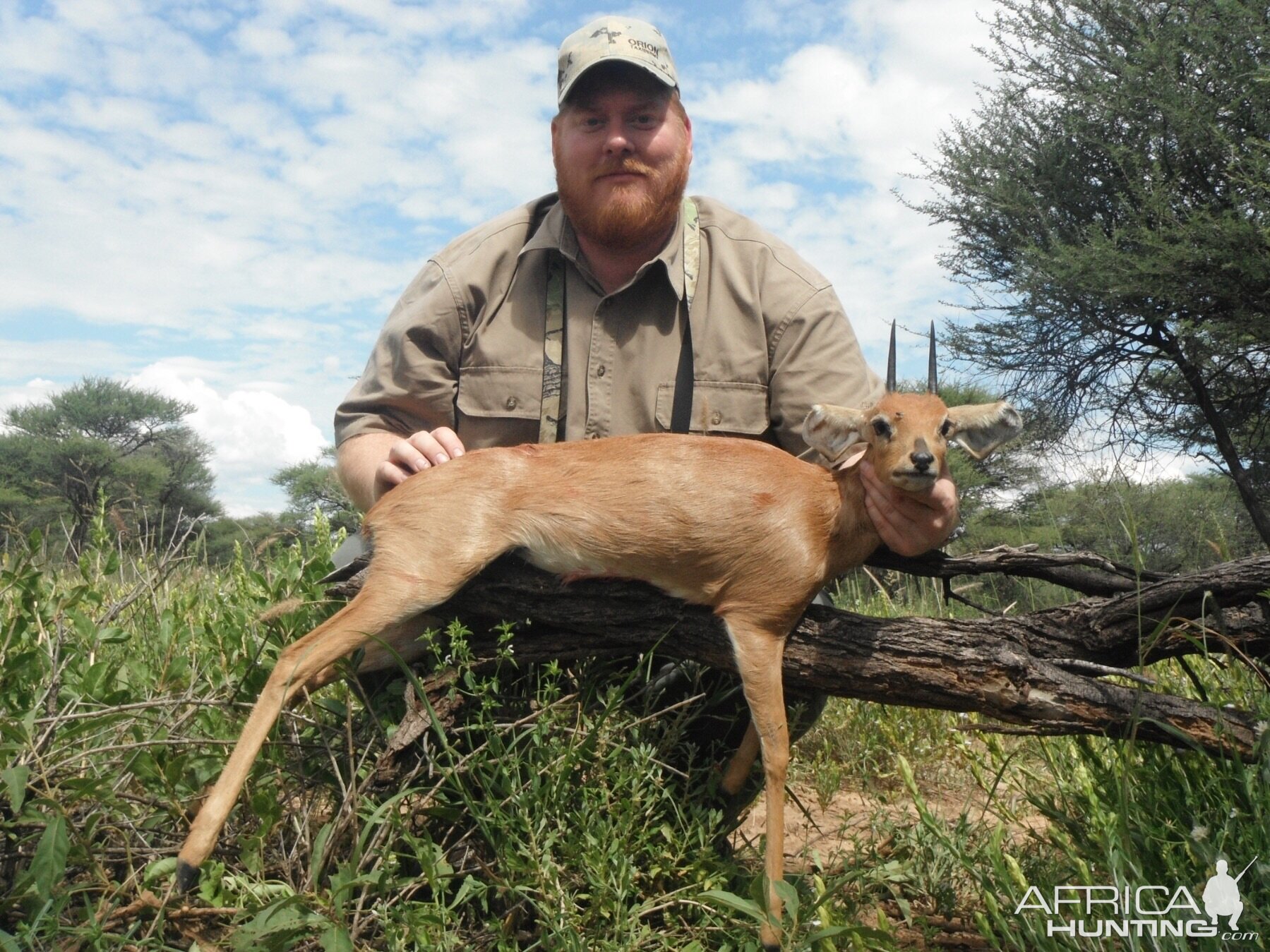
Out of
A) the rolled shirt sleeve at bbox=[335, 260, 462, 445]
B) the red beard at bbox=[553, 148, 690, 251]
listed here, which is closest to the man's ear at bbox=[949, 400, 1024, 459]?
the red beard at bbox=[553, 148, 690, 251]

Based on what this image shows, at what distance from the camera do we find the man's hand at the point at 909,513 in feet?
11.6

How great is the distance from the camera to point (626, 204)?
4.65 m

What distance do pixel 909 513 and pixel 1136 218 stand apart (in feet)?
37.3

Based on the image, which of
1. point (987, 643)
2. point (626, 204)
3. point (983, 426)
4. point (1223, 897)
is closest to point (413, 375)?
point (626, 204)

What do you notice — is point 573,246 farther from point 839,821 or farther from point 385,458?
point 839,821

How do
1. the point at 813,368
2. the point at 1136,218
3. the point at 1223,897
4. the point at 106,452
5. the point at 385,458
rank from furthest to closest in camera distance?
the point at 106,452, the point at 1136,218, the point at 813,368, the point at 385,458, the point at 1223,897

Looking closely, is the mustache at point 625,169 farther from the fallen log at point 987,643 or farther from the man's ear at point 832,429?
the fallen log at point 987,643

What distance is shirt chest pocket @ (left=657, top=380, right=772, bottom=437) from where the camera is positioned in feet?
15.2

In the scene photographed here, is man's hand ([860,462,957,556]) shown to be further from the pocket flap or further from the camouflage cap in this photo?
the camouflage cap

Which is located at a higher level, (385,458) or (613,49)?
(613,49)

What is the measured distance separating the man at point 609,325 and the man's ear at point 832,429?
808 mm

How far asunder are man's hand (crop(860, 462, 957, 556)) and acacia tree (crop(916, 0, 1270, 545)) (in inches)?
384

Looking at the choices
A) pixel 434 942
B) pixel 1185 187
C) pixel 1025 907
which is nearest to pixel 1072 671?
pixel 1025 907

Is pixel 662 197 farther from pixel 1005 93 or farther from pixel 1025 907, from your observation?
pixel 1005 93
